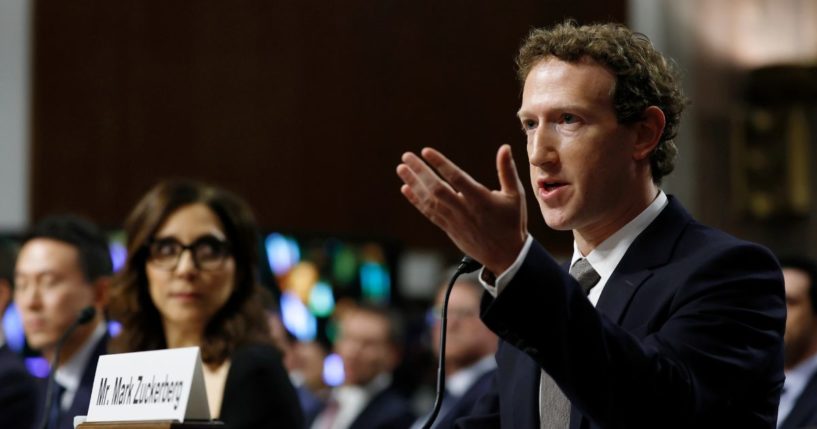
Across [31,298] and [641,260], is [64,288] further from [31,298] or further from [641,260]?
[641,260]

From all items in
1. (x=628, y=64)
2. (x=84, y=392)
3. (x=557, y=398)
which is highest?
(x=628, y=64)

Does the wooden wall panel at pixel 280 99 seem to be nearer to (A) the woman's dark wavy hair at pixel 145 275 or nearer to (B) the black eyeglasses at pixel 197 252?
(A) the woman's dark wavy hair at pixel 145 275

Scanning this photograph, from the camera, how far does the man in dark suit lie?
6.78ft

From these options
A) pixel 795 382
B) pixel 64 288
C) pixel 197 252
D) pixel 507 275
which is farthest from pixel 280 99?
pixel 507 275

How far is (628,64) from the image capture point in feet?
8.36

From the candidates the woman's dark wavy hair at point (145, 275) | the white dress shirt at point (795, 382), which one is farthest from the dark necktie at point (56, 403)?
the white dress shirt at point (795, 382)

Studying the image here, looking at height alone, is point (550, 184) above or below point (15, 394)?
above

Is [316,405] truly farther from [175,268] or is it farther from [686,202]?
[175,268]

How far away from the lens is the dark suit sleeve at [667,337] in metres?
2.08

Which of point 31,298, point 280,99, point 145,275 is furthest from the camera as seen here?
point 280,99

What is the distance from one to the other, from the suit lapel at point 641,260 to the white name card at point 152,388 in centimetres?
77

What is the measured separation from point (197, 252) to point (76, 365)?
91 cm

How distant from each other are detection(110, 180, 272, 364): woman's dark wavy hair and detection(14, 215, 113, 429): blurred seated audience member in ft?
1.73

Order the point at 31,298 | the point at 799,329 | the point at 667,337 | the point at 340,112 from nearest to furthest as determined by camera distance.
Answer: the point at 667,337 < the point at 31,298 < the point at 799,329 < the point at 340,112
